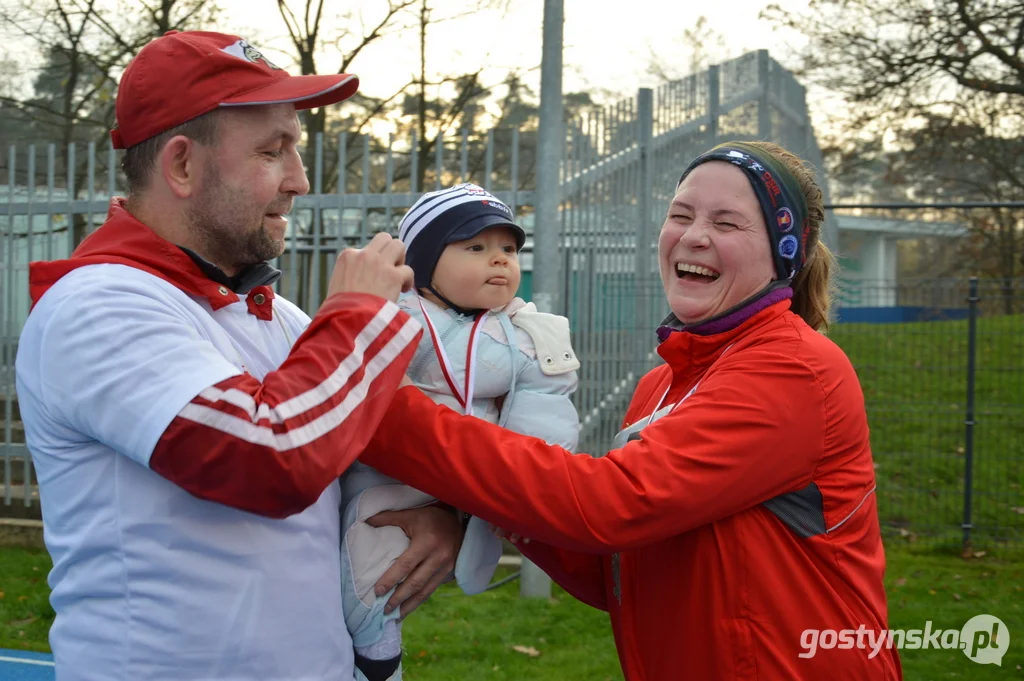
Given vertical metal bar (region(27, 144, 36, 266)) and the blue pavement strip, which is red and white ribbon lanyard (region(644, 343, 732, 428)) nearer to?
the blue pavement strip

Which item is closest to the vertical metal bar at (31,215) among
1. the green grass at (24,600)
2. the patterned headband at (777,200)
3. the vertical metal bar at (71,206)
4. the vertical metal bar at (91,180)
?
the vertical metal bar at (71,206)

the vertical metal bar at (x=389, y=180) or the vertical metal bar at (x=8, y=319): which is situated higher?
the vertical metal bar at (x=389, y=180)

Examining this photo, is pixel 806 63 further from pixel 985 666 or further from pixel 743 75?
pixel 985 666

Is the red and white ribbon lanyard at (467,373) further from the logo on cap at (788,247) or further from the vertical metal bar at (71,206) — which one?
the vertical metal bar at (71,206)

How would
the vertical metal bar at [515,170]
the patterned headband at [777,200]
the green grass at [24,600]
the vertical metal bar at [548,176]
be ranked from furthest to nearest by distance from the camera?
the vertical metal bar at [515,170], the vertical metal bar at [548,176], the green grass at [24,600], the patterned headband at [777,200]

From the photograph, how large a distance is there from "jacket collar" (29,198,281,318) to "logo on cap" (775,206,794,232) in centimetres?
125

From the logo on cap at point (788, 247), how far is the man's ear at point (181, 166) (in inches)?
52.0

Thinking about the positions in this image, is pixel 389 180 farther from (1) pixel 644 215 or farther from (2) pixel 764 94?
(2) pixel 764 94

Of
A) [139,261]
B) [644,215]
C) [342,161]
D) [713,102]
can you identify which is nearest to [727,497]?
[139,261]

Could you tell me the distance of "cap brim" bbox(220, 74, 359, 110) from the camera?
6.53ft

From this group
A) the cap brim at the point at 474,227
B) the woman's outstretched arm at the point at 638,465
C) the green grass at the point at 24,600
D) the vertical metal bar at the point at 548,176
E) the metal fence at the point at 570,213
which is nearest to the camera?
the woman's outstretched arm at the point at 638,465

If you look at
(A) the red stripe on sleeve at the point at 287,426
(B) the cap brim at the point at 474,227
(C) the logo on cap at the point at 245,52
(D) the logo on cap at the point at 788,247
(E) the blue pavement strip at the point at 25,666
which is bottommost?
(E) the blue pavement strip at the point at 25,666

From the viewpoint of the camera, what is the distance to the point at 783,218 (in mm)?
2332

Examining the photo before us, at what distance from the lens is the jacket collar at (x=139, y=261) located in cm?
190
